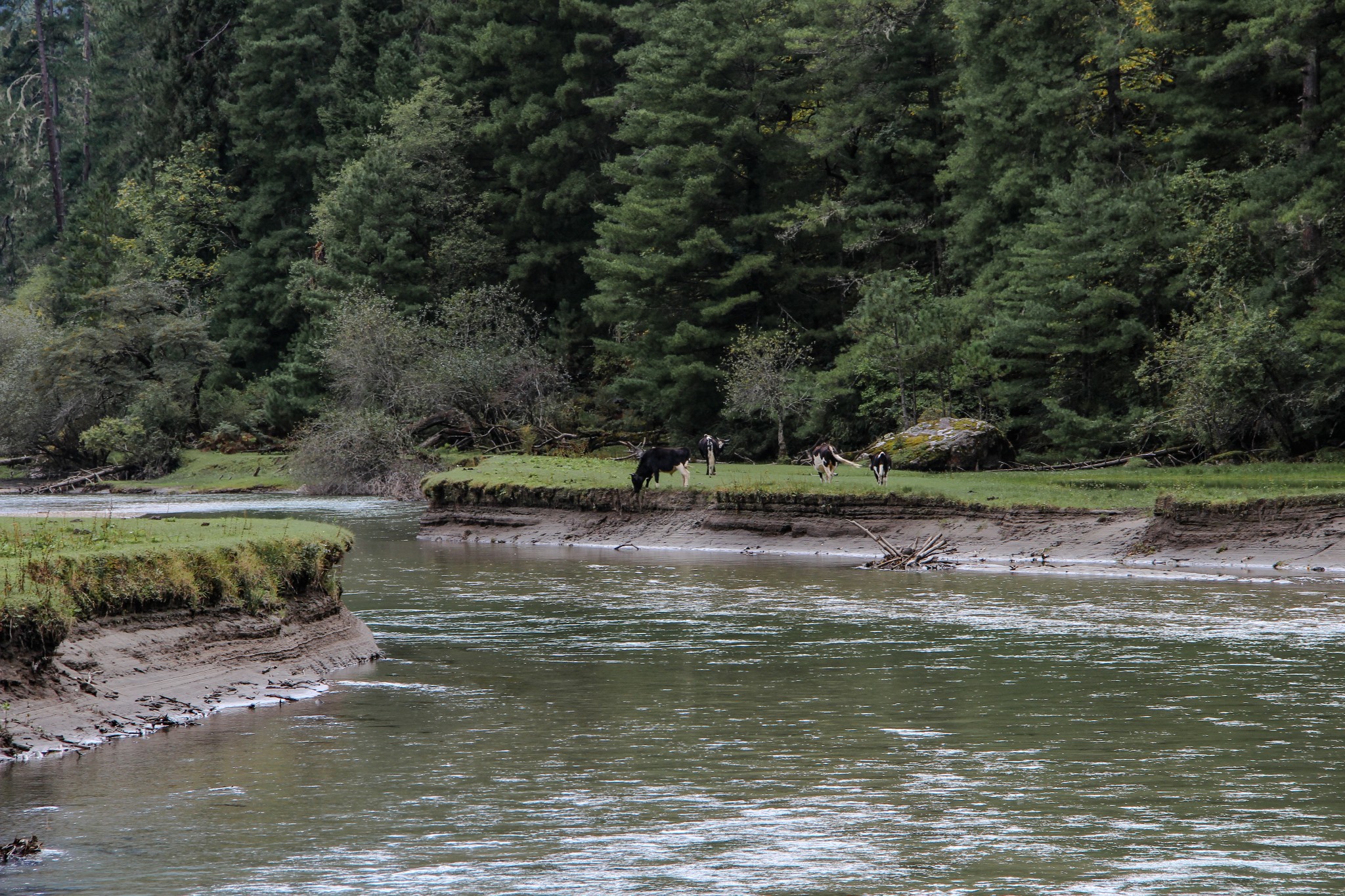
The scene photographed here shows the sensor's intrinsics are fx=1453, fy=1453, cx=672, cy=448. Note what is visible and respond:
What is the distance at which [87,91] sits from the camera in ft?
384

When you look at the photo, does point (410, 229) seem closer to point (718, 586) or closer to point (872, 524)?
point (872, 524)

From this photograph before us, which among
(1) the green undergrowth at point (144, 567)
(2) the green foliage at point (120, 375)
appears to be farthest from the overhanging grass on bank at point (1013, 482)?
(2) the green foliage at point (120, 375)

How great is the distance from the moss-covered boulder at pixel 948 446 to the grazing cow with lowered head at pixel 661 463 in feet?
24.3

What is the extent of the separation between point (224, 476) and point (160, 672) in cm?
5160

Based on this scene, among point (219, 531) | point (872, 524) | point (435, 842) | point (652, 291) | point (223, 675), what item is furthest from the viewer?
point (652, 291)

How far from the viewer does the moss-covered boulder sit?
4275 centimetres

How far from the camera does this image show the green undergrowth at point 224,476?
60875 millimetres

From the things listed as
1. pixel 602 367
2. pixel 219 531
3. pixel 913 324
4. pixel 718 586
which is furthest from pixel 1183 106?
pixel 219 531

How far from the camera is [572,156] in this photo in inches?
2734

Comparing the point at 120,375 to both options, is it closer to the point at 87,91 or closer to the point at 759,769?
the point at 87,91

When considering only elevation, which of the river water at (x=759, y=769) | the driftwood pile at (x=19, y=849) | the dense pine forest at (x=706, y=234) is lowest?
the river water at (x=759, y=769)

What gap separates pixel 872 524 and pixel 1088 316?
13.6 m

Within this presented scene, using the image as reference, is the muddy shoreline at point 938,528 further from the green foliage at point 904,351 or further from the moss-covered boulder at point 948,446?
the green foliage at point 904,351

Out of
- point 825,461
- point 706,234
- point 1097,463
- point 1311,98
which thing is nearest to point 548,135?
point 706,234
